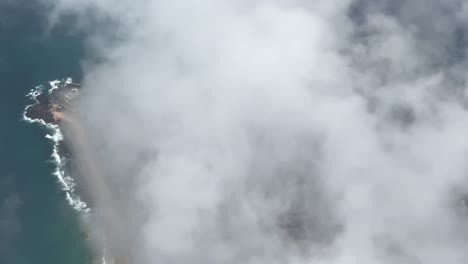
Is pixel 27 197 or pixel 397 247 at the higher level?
pixel 27 197

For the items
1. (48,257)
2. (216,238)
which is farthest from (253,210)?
(48,257)

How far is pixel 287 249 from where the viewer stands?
7392 inches

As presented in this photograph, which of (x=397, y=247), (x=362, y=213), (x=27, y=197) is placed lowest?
(x=397, y=247)

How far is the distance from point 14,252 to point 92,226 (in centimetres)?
2105

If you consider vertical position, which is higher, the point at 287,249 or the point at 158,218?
the point at 158,218

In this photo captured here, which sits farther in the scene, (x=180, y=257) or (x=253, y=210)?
(x=253, y=210)

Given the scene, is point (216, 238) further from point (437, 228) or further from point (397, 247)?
point (437, 228)

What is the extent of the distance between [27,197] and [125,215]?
2869 cm

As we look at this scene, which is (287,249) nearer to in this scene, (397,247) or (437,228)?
(397,247)

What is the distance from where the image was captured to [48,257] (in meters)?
186

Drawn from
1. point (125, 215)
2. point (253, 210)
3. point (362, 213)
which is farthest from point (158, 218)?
point (362, 213)

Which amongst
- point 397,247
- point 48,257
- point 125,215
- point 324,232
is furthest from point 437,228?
point 48,257

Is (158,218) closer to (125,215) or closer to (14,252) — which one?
(125,215)

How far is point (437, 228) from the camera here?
193625 millimetres
